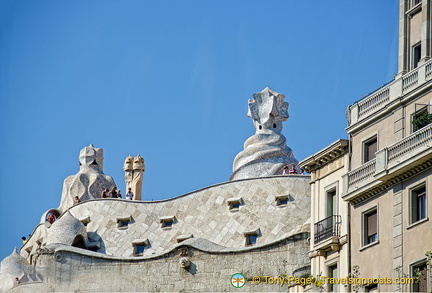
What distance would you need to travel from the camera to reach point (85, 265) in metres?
53.6

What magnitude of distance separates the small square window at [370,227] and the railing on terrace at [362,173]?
3.08ft

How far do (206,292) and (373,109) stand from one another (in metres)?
14.2

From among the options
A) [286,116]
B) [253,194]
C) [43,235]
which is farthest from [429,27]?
[43,235]

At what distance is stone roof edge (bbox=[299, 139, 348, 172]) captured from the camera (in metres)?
38.8

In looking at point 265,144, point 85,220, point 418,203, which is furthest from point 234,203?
point 418,203

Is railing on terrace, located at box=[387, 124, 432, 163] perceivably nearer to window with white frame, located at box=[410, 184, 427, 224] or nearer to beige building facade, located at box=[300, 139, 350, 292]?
window with white frame, located at box=[410, 184, 427, 224]

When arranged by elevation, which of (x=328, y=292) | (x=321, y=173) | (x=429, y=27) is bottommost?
(x=328, y=292)

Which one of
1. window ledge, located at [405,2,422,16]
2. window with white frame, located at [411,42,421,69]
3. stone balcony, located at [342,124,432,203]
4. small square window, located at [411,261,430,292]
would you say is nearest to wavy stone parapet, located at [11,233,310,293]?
stone balcony, located at [342,124,432,203]

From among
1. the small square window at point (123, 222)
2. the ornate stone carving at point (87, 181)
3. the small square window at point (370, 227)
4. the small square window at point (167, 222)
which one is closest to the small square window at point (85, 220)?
the small square window at point (123, 222)

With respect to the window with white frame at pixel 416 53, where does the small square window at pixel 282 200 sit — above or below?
below

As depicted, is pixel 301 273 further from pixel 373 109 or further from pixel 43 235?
pixel 43 235

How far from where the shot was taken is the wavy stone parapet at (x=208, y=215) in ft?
177

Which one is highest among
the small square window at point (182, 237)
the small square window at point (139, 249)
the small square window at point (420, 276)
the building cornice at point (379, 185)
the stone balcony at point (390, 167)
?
the small square window at point (182, 237)

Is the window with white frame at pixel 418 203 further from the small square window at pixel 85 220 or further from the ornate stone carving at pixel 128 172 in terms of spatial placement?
the ornate stone carving at pixel 128 172
